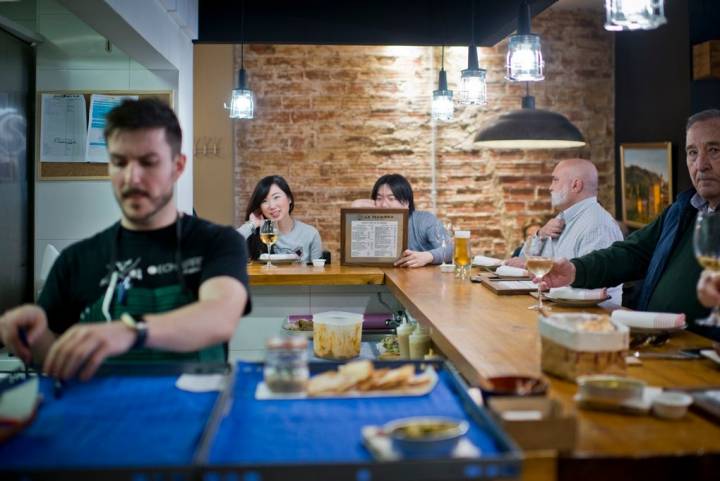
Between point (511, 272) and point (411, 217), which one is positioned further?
point (411, 217)

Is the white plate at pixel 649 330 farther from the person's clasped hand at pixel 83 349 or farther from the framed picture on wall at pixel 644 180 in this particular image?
the framed picture on wall at pixel 644 180

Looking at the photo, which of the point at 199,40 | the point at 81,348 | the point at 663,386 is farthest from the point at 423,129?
the point at 81,348

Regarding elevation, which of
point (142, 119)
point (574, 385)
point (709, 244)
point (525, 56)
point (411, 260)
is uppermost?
point (525, 56)

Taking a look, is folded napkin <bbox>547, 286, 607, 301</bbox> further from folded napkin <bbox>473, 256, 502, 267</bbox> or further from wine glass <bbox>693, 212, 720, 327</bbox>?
folded napkin <bbox>473, 256, 502, 267</bbox>

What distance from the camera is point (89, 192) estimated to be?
17.8 feet

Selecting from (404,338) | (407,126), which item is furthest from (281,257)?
(407,126)

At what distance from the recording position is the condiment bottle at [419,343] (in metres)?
3.47

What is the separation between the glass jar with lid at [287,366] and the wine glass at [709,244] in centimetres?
100

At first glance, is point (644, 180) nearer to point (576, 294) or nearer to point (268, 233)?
point (268, 233)

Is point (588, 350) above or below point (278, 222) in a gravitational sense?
below

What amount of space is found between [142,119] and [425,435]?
3.48 ft

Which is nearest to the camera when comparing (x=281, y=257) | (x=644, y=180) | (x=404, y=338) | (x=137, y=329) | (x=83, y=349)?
(x=83, y=349)

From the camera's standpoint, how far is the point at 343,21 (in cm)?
571

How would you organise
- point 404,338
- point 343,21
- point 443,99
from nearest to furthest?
point 404,338 → point 443,99 → point 343,21
